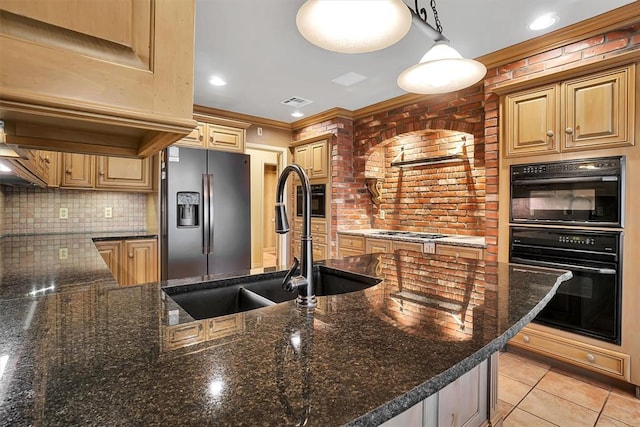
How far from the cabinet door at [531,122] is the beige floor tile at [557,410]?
5.67 feet

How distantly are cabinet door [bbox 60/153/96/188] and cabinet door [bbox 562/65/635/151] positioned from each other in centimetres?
429

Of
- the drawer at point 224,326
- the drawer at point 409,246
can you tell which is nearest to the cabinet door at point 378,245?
the drawer at point 409,246

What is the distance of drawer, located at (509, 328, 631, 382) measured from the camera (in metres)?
2.19

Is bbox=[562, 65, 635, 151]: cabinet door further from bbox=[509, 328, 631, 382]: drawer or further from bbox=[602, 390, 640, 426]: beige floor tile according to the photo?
bbox=[602, 390, 640, 426]: beige floor tile

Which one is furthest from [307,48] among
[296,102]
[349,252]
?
[349,252]

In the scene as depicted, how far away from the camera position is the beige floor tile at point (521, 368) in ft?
7.79

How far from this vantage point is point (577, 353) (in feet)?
7.74

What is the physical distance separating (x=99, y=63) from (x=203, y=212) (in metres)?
3.02

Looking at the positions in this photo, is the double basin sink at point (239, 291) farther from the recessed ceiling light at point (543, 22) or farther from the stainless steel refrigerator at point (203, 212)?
the recessed ceiling light at point (543, 22)

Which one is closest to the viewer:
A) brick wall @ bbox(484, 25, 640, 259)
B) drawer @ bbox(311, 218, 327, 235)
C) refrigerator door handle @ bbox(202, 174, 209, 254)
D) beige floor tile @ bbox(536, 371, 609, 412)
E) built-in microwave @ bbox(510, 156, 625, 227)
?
beige floor tile @ bbox(536, 371, 609, 412)

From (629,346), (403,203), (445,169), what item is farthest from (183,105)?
(403,203)

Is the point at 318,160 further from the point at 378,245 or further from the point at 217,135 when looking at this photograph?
the point at 378,245

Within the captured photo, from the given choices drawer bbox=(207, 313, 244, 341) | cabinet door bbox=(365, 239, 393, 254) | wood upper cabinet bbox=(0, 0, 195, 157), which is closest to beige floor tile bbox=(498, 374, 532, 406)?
cabinet door bbox=(365, 239, 393, 254)

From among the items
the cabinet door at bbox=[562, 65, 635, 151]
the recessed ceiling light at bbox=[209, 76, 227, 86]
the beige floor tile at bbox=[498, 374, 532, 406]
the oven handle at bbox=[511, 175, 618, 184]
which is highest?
the recessed ceiling light at bbox=[209, 76, 227, 86]
